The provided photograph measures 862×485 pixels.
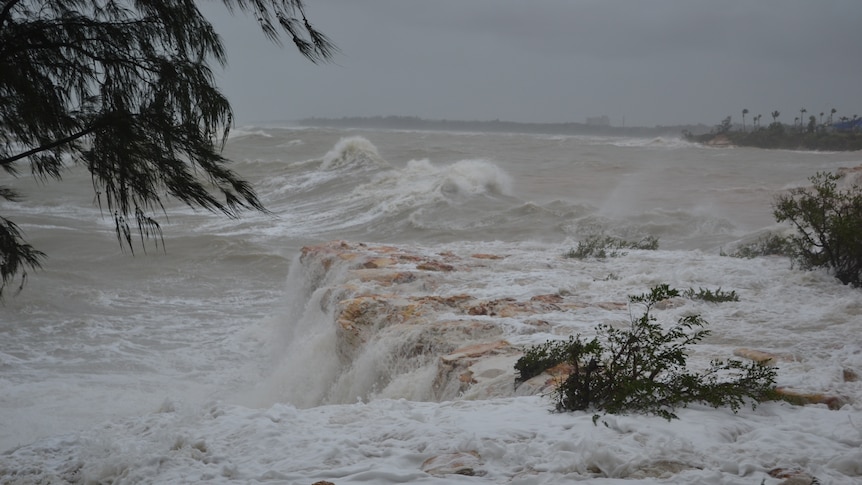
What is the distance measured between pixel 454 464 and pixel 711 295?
180 inches

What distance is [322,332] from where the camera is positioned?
24.2 ft

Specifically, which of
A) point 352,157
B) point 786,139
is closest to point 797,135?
point 786,139

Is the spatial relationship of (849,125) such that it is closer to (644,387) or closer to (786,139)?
(786,139)

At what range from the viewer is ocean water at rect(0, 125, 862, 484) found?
10.3 ft

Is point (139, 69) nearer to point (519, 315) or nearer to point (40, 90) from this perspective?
point (40, 90)

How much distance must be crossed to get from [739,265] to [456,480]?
6.76 m

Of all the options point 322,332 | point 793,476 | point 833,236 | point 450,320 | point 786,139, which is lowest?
point 322,332

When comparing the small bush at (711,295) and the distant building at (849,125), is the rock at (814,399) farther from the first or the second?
the distant building at (849,125)

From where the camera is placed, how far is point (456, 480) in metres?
2.84

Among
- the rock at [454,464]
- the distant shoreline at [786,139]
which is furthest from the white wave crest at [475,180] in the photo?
the distant shoreline at [786,139]

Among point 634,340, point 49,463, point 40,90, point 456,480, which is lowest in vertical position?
point 49,463

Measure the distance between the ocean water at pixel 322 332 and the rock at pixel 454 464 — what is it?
0.06 meters

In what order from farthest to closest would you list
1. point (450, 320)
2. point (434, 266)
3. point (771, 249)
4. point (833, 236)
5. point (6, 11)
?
point (771, 249), point (434, 266), point (833, 236), point (450, 320), point (6, 11)

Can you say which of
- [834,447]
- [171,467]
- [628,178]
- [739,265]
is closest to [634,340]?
[834,447]
